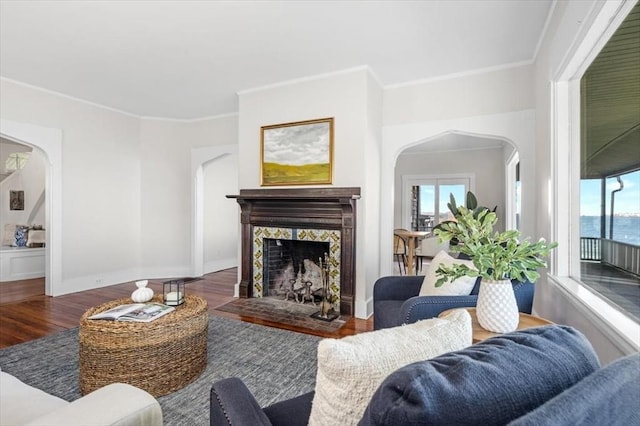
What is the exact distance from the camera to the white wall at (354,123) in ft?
11.9

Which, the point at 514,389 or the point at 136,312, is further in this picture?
the point at 136,312

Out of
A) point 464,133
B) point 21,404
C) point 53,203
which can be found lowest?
point 21,404

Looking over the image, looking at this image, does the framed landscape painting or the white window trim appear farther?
the framed landscape painting

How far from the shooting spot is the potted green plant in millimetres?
1532

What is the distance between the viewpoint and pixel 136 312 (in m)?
2.14

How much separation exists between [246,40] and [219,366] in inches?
114

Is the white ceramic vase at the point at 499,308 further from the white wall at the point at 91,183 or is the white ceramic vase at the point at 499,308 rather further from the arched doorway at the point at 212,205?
the white wall at the point at 91,183

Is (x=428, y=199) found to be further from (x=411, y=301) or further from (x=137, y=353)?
(x=137, y=353)

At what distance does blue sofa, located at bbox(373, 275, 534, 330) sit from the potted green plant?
0.93 ft

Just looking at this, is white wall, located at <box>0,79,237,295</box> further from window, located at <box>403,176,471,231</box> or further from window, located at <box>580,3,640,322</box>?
window, located at <box>403,176,471,231</box>

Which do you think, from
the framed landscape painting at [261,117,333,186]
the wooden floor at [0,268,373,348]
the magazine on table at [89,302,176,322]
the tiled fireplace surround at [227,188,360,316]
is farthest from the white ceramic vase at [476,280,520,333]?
the framed landscape painting at [261,117,333,186]

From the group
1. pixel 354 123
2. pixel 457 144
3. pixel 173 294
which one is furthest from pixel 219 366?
pixel 457 144

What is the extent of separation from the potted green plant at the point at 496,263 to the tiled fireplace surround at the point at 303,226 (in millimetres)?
1958

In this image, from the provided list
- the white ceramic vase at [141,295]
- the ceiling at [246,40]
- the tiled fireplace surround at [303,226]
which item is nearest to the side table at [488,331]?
the tiled fireplace surround at [303,226]
